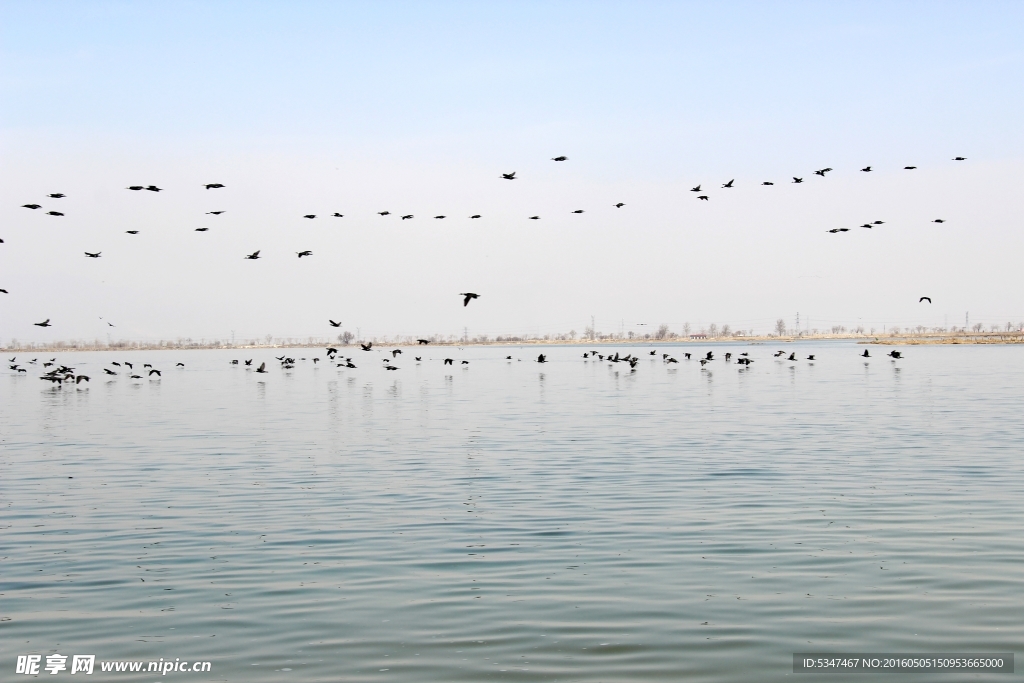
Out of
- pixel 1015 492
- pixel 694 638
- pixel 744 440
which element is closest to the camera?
pixel 694 638

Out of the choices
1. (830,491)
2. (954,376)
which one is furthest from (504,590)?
(954,376)

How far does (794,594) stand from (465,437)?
24.3 m

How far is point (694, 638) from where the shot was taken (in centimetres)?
1241

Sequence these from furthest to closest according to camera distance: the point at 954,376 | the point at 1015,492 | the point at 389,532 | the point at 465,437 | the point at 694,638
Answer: the point at 954,376, the point at 465,437, the point at 1015,492, the point at 389,532, the point at 694,638

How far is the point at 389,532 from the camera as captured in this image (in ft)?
62.5

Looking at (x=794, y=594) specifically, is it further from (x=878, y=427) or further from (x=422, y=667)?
(x=878, y=427)

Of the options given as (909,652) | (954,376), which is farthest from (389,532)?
(954,376)

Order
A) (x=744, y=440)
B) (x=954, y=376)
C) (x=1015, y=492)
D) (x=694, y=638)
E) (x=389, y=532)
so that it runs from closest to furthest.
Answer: (x=694, y=638)
(x=389, y=532)
(x=1015, y=492)
(x=744, y=440)
(x=954, y=376)

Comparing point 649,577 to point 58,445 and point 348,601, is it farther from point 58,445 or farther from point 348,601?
point 58,445

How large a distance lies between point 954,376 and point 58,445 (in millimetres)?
64495

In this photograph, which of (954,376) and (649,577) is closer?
(649,577)

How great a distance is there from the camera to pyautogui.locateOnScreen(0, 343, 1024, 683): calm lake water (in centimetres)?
1227

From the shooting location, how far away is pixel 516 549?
17.4 m

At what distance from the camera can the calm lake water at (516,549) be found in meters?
12.3
